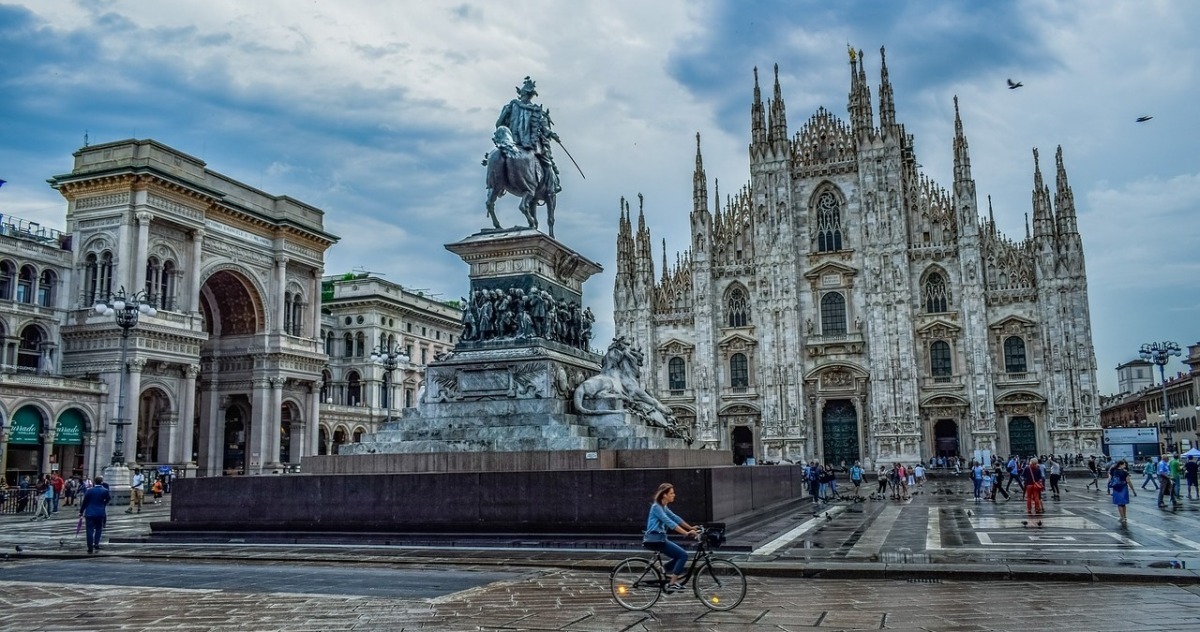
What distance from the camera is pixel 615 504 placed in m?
12.5

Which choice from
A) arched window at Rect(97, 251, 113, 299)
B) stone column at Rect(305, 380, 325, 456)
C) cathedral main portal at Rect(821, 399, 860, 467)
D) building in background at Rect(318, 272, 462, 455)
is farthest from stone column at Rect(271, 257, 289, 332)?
cathedral main portal at Rect(821, 399, 860, 467)

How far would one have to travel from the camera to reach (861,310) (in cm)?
5147

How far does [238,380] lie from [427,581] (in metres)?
41.4

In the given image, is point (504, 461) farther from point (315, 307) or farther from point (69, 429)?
point (315, 307)

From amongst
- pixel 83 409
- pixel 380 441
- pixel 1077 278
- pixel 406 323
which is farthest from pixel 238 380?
pixel 1077 278

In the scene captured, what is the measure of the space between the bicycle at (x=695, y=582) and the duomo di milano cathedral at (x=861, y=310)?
140 ft

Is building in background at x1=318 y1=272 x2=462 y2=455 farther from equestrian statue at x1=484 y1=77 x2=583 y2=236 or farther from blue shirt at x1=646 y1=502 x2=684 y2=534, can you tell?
blue shirt at x1=646 y1=502 x2=684 y2=534

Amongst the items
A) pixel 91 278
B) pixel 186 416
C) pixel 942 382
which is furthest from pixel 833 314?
pixel 91 278

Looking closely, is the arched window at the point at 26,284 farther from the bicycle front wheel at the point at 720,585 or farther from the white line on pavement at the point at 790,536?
the bicycle front wheel at the point at 720,585

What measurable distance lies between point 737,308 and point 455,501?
4254cm

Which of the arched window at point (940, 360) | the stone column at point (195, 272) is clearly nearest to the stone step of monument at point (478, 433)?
the stone column at point (195, 272)

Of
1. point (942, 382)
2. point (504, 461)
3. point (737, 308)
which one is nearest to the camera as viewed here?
point (504, 461)

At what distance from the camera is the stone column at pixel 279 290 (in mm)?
48250

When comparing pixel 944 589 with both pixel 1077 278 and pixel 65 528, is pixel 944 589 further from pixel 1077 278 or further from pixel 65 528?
pixel 1077 278
